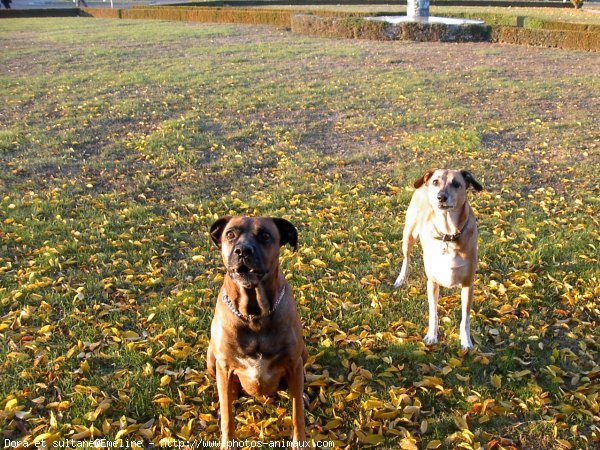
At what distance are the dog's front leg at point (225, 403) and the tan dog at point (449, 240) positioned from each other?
1.91 m

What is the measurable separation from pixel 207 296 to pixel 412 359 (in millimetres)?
2093

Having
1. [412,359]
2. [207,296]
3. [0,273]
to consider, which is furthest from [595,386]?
[0,273]

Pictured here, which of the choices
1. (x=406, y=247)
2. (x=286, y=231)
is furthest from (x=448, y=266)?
(x=286, y=231)

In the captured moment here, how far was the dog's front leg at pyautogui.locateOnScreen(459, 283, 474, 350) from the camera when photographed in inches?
169

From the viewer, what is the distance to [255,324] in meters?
3.23

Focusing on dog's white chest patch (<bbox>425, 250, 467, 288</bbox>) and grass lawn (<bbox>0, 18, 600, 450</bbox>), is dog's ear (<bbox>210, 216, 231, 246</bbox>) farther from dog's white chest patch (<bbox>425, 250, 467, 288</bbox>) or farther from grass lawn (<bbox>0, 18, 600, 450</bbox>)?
dog's white chest patch (<bbox>425, 250, 467, 288</bbox>)

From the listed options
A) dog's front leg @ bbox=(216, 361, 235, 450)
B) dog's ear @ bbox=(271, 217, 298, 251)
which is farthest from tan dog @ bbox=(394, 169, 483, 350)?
dog's front leg @ bbox=(216, 361, 235, 450)

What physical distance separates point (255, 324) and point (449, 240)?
1805 mm

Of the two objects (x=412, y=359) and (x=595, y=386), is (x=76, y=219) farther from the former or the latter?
(x=595, y=386)

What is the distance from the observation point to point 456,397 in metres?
3.84

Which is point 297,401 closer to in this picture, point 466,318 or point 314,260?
point 466,318

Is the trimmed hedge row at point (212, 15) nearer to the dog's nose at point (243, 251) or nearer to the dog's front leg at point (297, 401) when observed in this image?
the dog's nose at point (243, 251)

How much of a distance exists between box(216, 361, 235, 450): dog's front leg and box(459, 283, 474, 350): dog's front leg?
2102 mm

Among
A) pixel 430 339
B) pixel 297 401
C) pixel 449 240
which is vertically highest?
pixel 449 240
